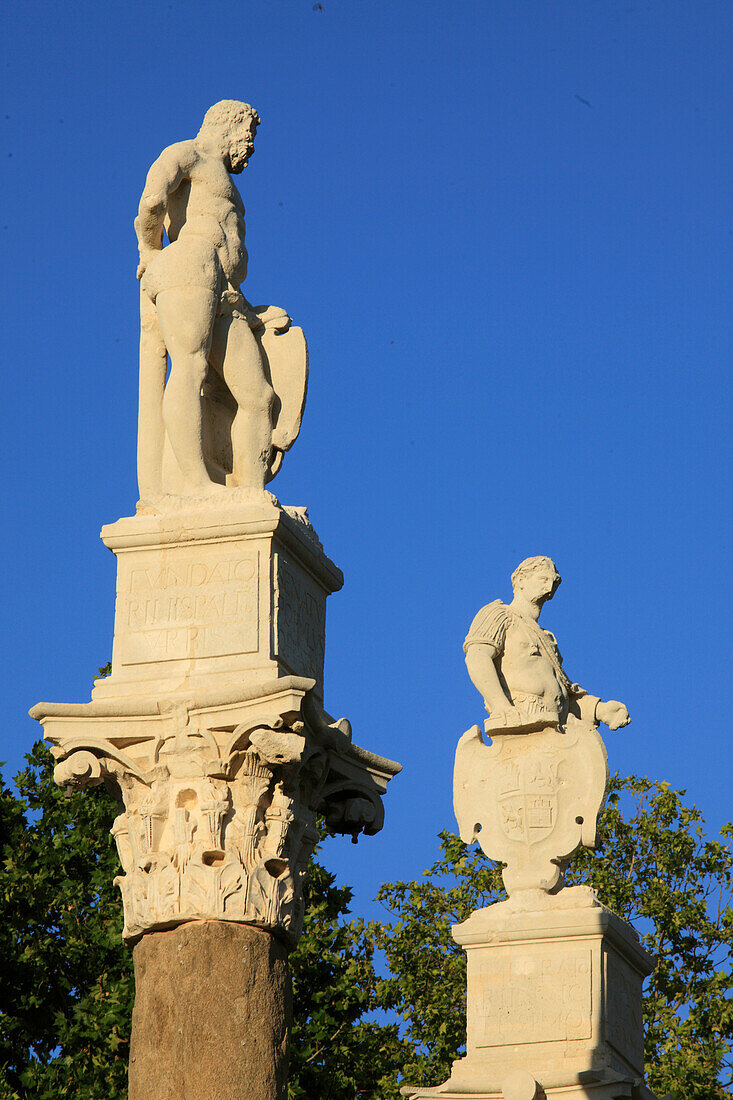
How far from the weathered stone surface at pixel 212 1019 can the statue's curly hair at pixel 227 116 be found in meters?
4.42

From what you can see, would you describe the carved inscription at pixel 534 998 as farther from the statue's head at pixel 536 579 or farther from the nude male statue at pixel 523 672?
the statue's head at pixel 536 579

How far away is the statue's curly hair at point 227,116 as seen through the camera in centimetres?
1098

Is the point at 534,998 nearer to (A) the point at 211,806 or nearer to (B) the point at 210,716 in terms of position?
(A) the point at 211,806

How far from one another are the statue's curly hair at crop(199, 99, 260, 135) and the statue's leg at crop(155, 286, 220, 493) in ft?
3.59

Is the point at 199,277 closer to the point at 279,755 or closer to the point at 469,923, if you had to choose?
the point at 279,755

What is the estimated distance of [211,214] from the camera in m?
10.7

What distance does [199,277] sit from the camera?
34.4 feet

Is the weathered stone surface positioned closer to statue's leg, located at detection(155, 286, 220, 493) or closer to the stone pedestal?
the stone pedestal

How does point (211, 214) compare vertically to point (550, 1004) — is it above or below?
above

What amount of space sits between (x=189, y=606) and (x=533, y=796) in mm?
5937

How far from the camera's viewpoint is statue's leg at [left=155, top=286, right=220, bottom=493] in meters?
10.2

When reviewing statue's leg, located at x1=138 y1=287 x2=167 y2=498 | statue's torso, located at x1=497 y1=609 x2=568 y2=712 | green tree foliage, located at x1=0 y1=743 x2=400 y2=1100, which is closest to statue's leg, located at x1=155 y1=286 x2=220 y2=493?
statue's leg, located at x1=138 y1=287 x2=167 y2=498

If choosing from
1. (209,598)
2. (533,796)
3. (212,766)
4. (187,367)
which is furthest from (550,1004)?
(187,367)

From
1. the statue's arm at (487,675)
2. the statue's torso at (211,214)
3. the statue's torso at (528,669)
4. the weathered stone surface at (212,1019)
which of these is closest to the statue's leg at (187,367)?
the statue's torso at (211,214)
